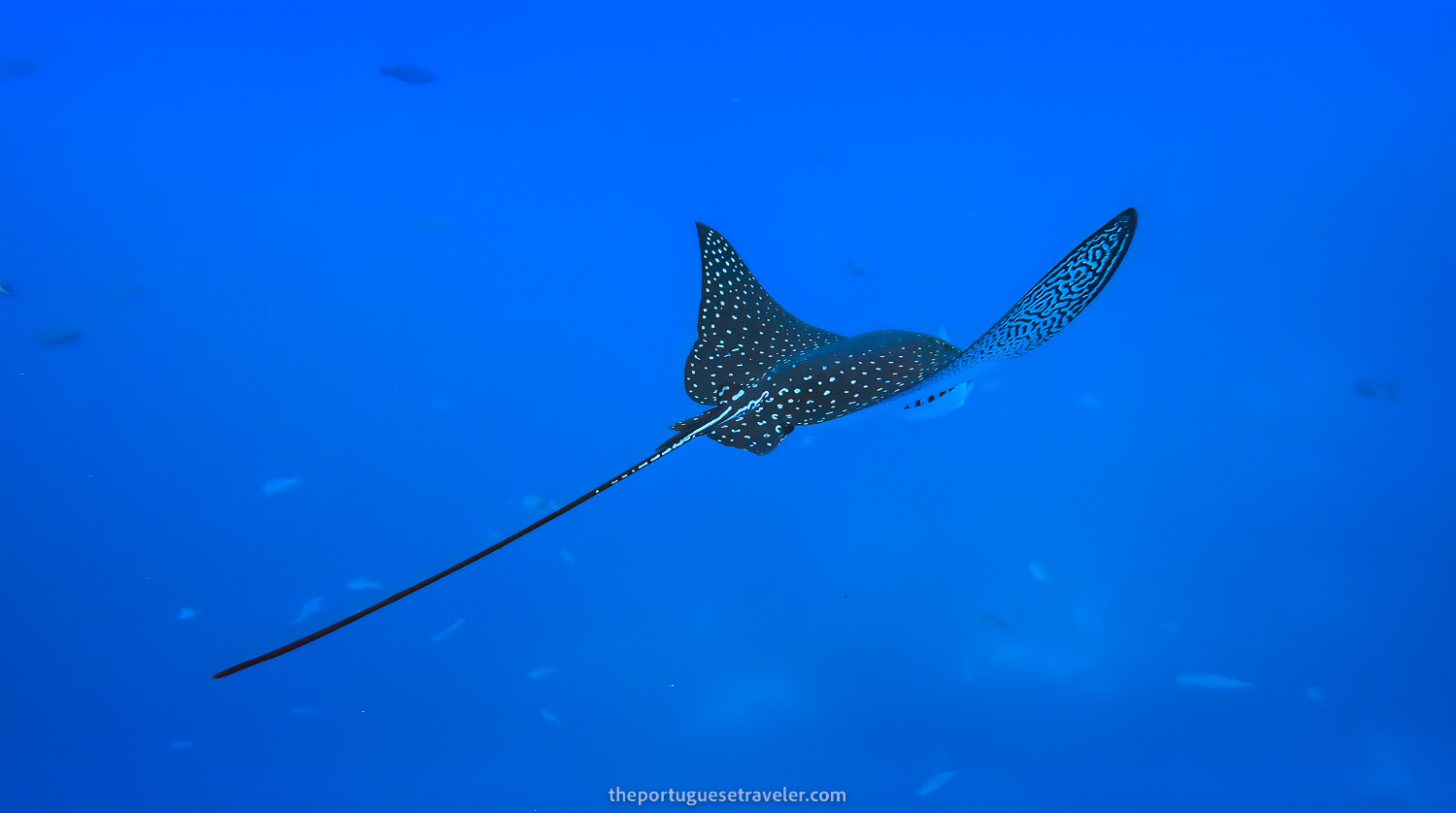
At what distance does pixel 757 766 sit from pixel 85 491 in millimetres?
3151

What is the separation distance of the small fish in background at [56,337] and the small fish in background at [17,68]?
3.86ft

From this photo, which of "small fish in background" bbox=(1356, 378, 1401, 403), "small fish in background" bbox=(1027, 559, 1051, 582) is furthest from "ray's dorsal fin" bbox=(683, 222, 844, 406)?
"small fish in background" bbox=(1356, 378, 1401, 403)

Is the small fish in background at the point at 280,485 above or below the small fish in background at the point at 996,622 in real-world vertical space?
below

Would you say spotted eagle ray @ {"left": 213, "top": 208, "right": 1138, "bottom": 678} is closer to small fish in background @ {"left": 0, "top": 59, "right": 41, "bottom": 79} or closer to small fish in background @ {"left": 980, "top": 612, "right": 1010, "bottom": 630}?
small fish in background @ {"left": 980, "top": 612, "right": 1010, "bottom": 630}

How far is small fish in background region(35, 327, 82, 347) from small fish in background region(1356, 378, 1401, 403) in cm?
578

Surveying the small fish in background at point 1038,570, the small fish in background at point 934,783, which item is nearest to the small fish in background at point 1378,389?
the small fish in background at point 1038,570

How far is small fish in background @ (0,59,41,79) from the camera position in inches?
119

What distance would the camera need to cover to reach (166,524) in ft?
9.61

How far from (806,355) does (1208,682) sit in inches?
87.1

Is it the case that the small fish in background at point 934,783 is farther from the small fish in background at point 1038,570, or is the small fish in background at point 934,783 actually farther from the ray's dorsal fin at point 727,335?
the ray's dorsal fin at point 727,335

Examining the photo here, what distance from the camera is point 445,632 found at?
9.44 ft

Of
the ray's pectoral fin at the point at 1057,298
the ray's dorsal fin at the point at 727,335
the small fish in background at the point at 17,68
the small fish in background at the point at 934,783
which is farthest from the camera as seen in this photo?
the small fish in background at the point at 17,68

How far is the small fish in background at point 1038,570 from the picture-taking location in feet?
9.43

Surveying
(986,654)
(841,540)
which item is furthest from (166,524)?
(986,654)
